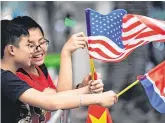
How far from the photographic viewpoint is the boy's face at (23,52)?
207 cm

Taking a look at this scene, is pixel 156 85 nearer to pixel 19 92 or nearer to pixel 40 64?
pixel 40 64

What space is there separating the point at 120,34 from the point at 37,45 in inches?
15.0

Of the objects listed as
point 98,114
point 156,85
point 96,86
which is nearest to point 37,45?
point 96,86

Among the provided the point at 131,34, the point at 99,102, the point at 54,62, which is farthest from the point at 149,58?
the point at 99,102

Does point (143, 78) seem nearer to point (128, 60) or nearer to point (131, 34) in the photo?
point (131, 34)

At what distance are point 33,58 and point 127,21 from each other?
1.47 ft

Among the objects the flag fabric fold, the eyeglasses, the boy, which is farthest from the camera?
the flag fabric fold

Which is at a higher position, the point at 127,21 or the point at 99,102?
the point at 127,21

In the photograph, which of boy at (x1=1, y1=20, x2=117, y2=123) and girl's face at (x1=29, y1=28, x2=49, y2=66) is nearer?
boy at (x1=1, y1=20, x2=117, y2=123)

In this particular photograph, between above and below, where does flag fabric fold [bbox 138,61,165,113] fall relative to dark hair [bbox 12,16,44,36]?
below

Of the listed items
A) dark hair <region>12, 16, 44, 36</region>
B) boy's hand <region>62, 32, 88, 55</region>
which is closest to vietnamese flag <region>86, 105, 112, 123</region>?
boy's hand <region>62, 32, 88, 55</region>

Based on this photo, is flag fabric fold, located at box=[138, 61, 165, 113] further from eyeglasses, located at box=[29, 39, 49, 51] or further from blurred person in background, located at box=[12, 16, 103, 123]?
eyeglasses, located at box=[29, 39, 49, 51]

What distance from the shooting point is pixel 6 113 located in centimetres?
206

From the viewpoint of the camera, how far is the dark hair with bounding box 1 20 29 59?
2068mm
